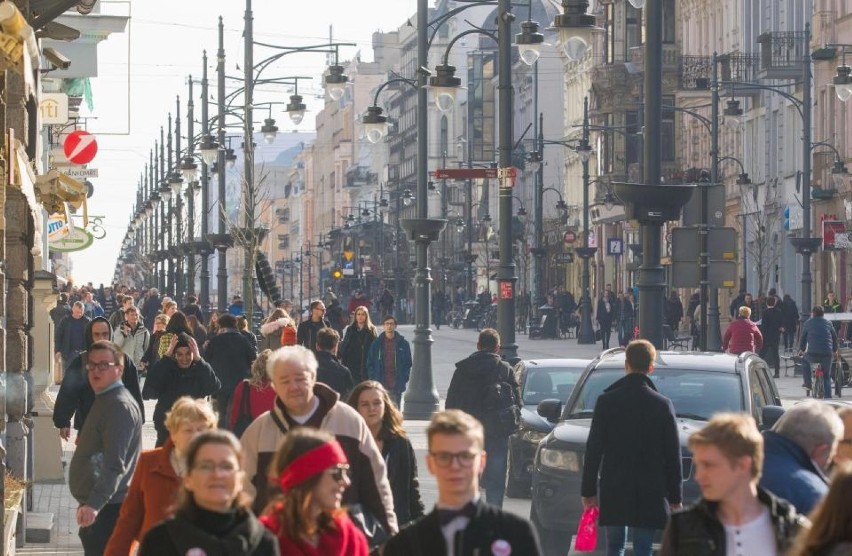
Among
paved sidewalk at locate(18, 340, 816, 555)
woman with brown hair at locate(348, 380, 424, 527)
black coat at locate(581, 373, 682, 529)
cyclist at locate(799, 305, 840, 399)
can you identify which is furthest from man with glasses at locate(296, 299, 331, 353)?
woman with brown hair at locate(348, 380, 424, 527)

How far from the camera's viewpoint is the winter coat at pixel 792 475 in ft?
25.3

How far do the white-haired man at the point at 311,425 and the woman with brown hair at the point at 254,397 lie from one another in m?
4.03

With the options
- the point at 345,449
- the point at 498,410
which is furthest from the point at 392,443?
the point at 498,410

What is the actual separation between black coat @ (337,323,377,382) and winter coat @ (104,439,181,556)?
15143 mm

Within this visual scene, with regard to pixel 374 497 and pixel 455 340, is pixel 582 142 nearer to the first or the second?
pixel 455 340

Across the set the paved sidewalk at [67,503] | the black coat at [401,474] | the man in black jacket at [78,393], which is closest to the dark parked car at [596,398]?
the paved sidewalk at [67,503]

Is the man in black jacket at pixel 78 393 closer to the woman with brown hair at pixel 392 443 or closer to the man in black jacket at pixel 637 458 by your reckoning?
the man in black jacket at pixel 637 458

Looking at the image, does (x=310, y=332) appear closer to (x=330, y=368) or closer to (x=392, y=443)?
(x=330, y=368)

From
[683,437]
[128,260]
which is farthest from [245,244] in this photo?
[128,260]

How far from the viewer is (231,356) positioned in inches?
789

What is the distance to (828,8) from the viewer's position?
5706cm

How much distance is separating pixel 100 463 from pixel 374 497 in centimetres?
226

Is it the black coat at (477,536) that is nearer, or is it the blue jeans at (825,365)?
the black coat at (477,536)

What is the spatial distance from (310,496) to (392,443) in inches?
152
